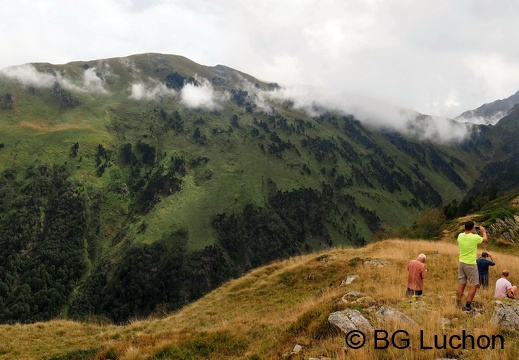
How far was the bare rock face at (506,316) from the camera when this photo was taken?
1085 centimetres

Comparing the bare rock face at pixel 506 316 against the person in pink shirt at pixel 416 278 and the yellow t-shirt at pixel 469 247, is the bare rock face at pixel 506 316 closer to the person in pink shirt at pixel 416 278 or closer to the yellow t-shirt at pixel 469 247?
the yellow t-shirt at pixel 469 247

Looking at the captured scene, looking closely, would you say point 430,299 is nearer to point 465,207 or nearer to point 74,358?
point 74,358

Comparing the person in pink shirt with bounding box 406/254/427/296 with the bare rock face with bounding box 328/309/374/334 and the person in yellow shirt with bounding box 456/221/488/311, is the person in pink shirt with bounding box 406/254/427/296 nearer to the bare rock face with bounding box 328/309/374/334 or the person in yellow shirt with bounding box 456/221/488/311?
the person in yellow shirt with bounding box 456/221/488/311

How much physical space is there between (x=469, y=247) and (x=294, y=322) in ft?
26.2

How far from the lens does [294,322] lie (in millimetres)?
14773

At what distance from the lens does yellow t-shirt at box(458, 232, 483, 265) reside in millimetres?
14318

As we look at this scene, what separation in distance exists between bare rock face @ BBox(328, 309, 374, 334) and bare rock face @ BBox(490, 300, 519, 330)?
3913 mm

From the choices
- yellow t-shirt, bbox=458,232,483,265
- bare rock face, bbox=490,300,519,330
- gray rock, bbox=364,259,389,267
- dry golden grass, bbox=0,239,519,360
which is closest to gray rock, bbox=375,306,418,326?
dry golden grass, bbox=0,239,519,360

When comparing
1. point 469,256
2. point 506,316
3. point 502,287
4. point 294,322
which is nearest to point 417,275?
point 469,256

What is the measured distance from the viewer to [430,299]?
15.4 metres

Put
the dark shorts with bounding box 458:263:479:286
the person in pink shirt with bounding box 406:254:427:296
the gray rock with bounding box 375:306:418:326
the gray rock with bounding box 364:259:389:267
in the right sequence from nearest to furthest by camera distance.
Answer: the gray rock with bounding box 375:306:418:326 → the dark shorts with bounding box 458:263:479:286 → the person in pink shirt with bounding box 406:254:427:296 → the gray rock with bounding box 364:259:389:267

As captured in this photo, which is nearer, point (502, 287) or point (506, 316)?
point (506, 316)

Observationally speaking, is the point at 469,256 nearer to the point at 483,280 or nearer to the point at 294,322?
the point at 483,280

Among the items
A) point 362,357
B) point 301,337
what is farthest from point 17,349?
point 362,357
